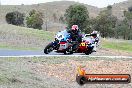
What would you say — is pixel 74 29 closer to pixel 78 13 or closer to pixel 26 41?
pixel 26 41

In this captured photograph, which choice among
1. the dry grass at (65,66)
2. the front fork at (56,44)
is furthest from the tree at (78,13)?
the front fork at (56,44)

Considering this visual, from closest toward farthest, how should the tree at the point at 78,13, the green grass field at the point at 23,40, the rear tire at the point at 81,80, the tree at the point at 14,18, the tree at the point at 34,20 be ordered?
the rear tire at the point at 81,80 → the green grass field at the point at 23,40 → the tree at the point at 78,13 → the tree at the point at 34,20 → the tree at the point at 14,18

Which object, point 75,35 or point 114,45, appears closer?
point 75,35

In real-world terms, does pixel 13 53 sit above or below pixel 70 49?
below

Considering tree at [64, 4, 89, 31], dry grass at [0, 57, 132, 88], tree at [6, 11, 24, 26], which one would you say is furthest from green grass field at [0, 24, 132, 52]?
tree at [6, 11, 24, 26]

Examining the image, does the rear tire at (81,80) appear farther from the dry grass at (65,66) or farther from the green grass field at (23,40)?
the green grass field at (23,40)

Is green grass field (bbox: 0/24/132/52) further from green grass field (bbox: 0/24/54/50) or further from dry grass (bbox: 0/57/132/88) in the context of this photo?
dry grass (bbox: 0/57/132/88)

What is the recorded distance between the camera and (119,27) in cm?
11000

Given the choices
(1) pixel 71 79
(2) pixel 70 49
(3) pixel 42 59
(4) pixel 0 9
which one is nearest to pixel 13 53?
(3) pixel 42 59

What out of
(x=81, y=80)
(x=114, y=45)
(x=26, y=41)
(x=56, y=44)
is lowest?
(x=114, y=45)

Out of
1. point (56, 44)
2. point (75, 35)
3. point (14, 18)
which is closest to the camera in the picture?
point (75, 35)

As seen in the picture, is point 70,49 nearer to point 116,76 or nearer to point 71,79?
point 116,76

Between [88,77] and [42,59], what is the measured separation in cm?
1973

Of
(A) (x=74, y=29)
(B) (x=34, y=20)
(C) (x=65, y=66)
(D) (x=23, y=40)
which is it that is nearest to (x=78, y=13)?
(D) (x=23, y=40)
